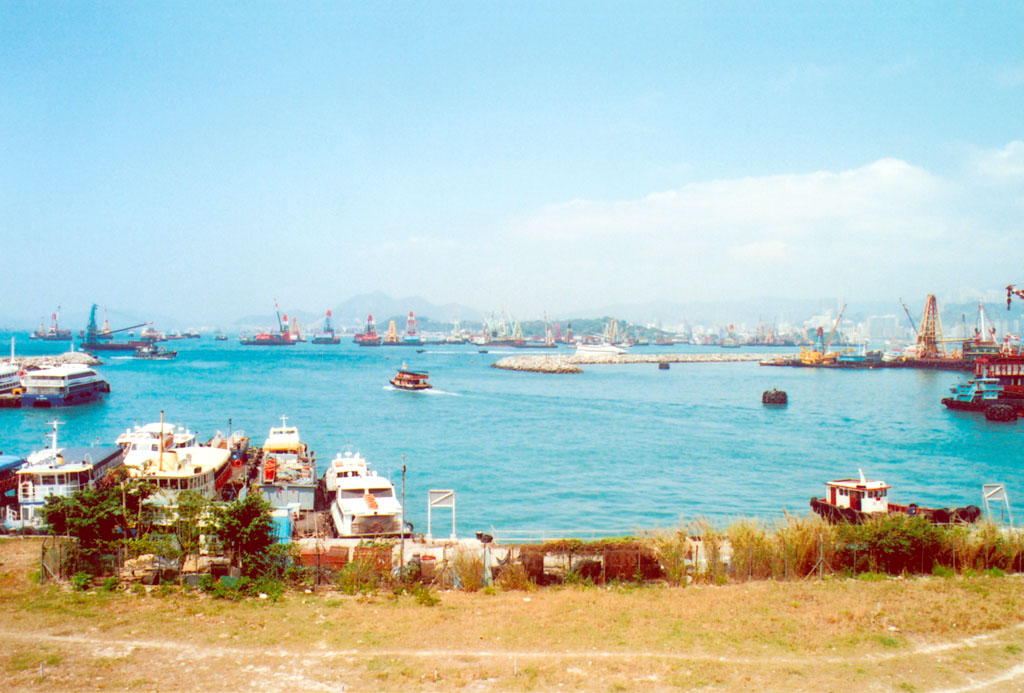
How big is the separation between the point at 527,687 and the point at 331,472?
675 inches

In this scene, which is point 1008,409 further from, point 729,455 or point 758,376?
point 758,376

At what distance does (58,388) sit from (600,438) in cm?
4283

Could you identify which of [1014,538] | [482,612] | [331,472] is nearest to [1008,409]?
[1014,538]

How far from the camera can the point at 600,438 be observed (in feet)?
129

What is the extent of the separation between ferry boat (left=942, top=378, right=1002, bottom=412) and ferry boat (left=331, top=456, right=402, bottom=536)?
52.0 meters

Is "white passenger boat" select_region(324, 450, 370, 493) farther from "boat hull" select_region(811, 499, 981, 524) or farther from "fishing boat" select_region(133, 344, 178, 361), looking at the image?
"fishing boat" select_region(133, 344, 178, 361)

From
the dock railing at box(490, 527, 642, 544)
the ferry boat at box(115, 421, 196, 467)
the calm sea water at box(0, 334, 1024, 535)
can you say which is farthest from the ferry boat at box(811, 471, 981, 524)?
the ferry boat at box(115, 421, 196, 467)

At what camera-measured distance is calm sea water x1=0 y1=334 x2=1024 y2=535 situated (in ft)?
82.1

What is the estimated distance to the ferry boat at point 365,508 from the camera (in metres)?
17.7

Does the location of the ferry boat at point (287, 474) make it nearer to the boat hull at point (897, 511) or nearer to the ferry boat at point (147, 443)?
the ferry boat at point (147, 443)

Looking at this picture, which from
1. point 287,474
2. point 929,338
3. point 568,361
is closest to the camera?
point 287,474

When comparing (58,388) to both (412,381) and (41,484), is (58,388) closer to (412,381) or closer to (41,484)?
(412,381)

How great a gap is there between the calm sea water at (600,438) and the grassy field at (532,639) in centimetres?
973

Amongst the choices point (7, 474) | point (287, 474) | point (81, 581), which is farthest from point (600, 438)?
point (81, 581)
